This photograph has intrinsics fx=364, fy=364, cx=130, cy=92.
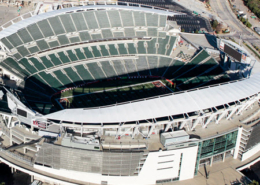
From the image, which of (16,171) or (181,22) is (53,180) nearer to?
(16,171)

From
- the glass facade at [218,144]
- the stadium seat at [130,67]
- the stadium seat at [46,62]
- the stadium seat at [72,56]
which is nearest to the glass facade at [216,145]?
the glass facade at [218,144]

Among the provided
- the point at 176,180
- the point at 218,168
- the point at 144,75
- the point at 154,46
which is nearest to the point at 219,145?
the point at 218,168

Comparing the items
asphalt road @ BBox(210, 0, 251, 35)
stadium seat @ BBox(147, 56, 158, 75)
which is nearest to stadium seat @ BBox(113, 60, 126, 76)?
stadium seat @ BBox(147, 56, 158, 75)

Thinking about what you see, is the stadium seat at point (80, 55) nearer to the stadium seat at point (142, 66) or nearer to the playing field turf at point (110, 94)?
the playing field turf at point (110, 94)

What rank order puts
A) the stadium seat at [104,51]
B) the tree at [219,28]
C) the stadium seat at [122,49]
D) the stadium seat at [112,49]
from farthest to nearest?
the tree at [219,28] → the stadium seat at [122,49] → the stadium seat at [112,49] → the stadium seat at [104,51]

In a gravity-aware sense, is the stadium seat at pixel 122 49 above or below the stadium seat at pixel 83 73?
above

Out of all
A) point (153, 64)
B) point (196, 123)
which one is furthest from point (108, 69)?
point (196, 123)

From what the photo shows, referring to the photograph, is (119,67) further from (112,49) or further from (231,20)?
(231,20)
